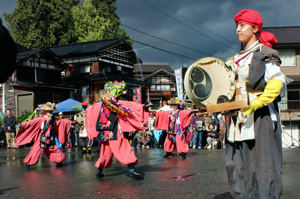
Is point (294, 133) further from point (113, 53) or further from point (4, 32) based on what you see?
point (4, 32)

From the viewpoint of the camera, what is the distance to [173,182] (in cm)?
607

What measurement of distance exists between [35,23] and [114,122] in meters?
32.1

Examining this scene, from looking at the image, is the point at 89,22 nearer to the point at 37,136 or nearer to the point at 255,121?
the point at 37,136

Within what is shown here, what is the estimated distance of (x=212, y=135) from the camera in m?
15.8

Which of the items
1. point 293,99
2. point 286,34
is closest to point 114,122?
point 293,99

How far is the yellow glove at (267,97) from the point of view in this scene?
10.8ft

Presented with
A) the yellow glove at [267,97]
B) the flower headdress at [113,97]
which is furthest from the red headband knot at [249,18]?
the flower headdress at [113,97]

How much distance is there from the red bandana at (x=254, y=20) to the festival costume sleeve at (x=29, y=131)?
719cm

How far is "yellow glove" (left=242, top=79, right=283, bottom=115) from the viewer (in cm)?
329

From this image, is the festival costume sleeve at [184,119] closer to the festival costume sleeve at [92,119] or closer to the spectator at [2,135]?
the festival costume sleeve at [92,119]

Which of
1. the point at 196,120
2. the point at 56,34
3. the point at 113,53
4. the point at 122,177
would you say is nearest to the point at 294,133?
the point at 196,120

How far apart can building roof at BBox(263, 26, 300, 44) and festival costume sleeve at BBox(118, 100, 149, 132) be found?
75.5 feet

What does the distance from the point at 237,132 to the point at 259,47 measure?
0.94m

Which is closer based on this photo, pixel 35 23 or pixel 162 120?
pixel 162 120
